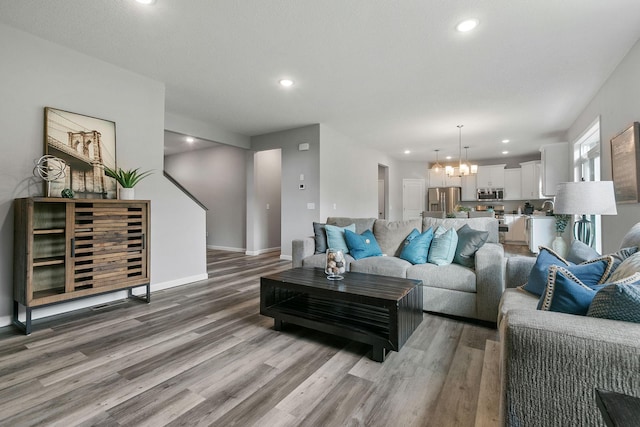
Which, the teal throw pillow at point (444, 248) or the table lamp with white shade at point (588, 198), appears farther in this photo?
the teal throw pillow at point (444, 248)

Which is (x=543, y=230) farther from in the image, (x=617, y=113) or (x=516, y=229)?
(x=617, y=113)

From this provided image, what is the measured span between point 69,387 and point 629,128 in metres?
4.82

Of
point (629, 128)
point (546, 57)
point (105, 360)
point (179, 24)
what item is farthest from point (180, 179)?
point (629, 128)

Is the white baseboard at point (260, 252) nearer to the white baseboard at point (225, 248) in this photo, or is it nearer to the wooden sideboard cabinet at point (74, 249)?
the white baseboard at point (225, 248)

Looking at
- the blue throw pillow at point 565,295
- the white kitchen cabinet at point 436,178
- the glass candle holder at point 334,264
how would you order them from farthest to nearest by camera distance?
the white kitchen cabinet at point 436,178 → the glass candle holder at point 334,264 → the blue throw pillow at point 565,295

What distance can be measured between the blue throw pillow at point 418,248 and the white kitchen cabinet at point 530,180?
6.78 metres

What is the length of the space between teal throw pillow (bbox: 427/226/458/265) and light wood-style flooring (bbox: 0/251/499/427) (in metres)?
0.55

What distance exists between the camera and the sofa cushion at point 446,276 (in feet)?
8.65

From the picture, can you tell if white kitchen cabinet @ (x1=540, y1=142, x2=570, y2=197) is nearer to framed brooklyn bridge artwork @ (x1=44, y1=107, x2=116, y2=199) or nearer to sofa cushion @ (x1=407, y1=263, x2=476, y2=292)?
sofa cushion @ (x1=407, y1=263, x2=476, y2=292)

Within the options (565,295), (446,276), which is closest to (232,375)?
(565,295)

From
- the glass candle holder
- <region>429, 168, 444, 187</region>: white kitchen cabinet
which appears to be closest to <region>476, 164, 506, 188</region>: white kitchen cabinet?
<region>429, 168, 444, 187</region>: white kitchen cabinet

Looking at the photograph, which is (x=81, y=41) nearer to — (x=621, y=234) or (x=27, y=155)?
(x=27, y=155)

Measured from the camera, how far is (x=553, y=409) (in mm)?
857

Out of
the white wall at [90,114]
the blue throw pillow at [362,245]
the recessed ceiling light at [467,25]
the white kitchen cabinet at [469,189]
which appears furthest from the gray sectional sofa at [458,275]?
the white kitchen cabinet at [469,189]
